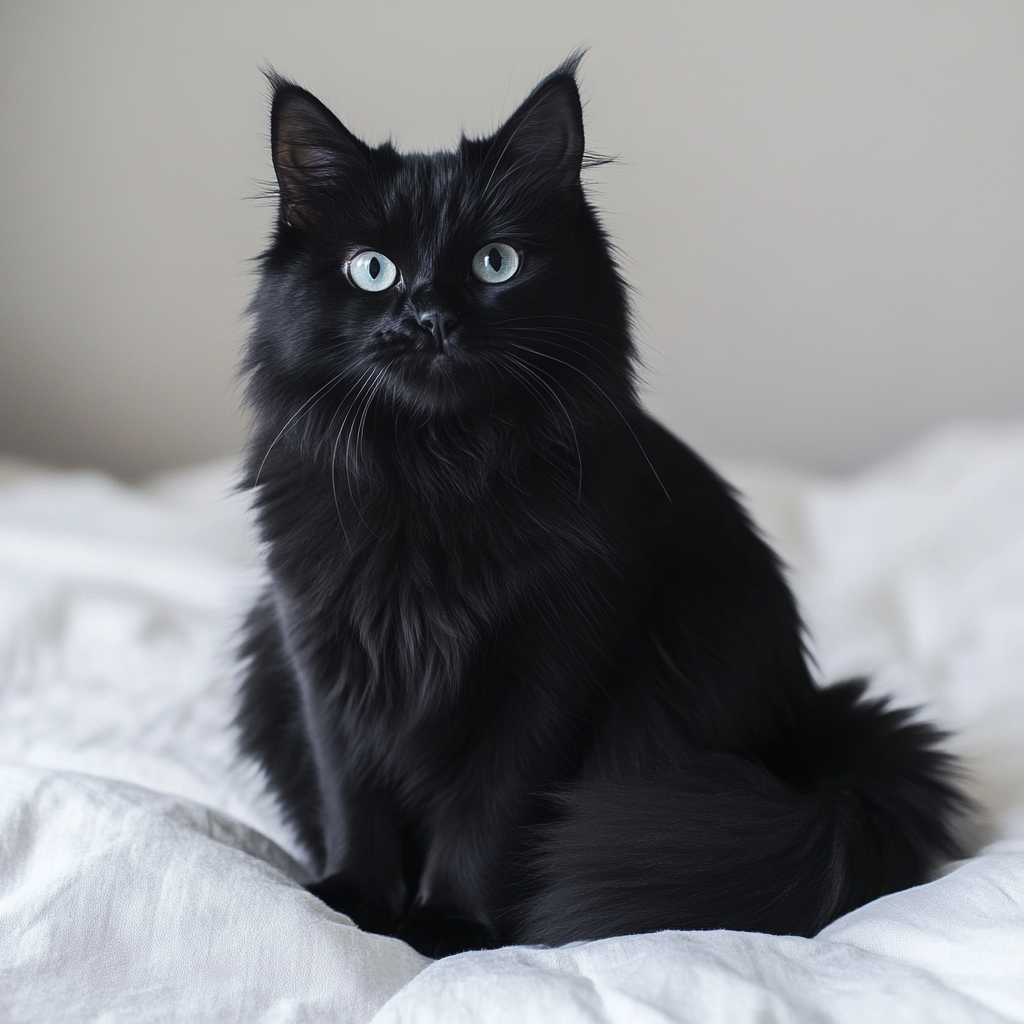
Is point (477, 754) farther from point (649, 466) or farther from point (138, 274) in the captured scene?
point (138, 274)

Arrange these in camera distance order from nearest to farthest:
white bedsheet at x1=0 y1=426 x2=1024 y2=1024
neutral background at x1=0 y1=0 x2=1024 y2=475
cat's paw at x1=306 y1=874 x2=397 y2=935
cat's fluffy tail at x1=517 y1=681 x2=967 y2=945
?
white bedsheet at x1=0 y1=426 x2=1024 y2=1024
cat's fluffy tail at x1=517 y1=681 x2=967 y2=945
cat's paw at x1=306 y1=874 x2=397 y2=935
neutral background at x1=0 y1=0 x2=1024 y2=475

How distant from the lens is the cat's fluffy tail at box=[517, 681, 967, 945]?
1.01 m

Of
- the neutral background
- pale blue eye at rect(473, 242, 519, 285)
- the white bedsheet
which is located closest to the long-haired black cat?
pale blue eye at rect(473, 242, 519, 285)

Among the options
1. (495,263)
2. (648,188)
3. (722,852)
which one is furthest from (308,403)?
(648,188)

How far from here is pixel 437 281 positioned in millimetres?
1063

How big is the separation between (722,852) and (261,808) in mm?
688

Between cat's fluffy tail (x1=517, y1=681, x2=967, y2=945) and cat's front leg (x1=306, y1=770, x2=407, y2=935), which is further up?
cat's fluffy tail (x1=517, y1=681, x2=967, y2=945)

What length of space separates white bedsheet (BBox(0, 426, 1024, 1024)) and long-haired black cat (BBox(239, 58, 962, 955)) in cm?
12

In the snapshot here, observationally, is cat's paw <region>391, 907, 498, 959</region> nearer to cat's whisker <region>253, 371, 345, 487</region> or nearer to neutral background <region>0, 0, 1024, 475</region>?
cat's whisker <region>253, 371, 345, 487</region>

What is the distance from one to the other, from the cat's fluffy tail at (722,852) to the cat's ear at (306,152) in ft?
2.47

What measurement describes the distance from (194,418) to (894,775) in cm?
240

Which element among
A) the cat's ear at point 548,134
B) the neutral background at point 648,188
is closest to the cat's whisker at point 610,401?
the cat's ear at point 548,134

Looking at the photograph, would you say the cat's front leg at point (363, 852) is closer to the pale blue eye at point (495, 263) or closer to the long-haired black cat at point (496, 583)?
the long-haired black cat at point (496, 583)

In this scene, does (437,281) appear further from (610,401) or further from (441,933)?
(441,933)
